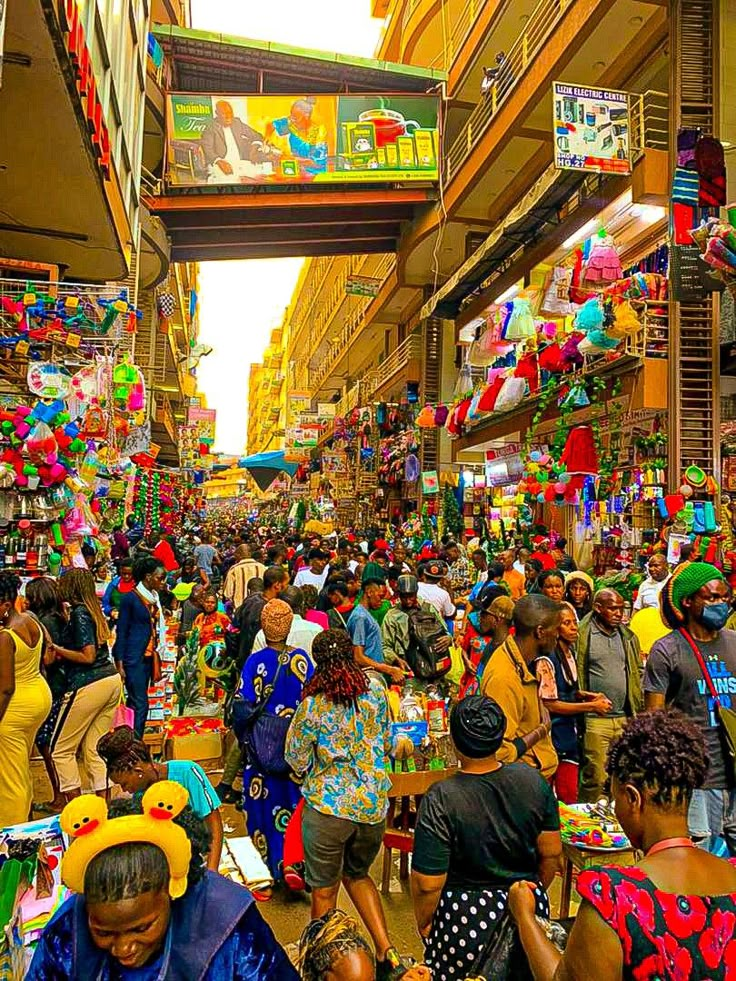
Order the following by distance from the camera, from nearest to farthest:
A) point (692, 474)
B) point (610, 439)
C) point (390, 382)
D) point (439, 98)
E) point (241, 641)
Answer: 1. point (241, 641)
2. point (692, 474)
3. point (610, 439)
4. point (439, 98)
5. point (390, 382)

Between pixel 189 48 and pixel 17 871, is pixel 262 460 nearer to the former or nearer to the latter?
pixel 189 48

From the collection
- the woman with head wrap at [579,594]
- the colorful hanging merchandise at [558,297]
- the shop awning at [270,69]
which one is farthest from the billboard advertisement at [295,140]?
the woman with head wrap at [579,594]

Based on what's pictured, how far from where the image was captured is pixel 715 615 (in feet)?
11.6

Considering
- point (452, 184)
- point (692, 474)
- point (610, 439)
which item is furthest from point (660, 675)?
point (452, 184)

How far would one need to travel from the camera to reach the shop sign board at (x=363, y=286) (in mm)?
23375

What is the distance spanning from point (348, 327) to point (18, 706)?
29.6 m

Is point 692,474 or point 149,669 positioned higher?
point 692,474

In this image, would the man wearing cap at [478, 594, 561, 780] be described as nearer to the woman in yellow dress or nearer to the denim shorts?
the denim shorts

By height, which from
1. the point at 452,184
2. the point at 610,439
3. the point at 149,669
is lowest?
the point at 149,669

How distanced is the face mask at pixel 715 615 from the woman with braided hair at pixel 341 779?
1.64 m

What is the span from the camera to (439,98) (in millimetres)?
19234

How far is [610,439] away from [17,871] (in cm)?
1091

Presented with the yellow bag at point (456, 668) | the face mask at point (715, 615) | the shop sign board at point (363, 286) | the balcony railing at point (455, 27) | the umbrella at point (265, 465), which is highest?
the balcony railing at point (455, 27)

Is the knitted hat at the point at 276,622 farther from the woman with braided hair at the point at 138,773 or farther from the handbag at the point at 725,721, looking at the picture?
the handbag at the point at 725,721
